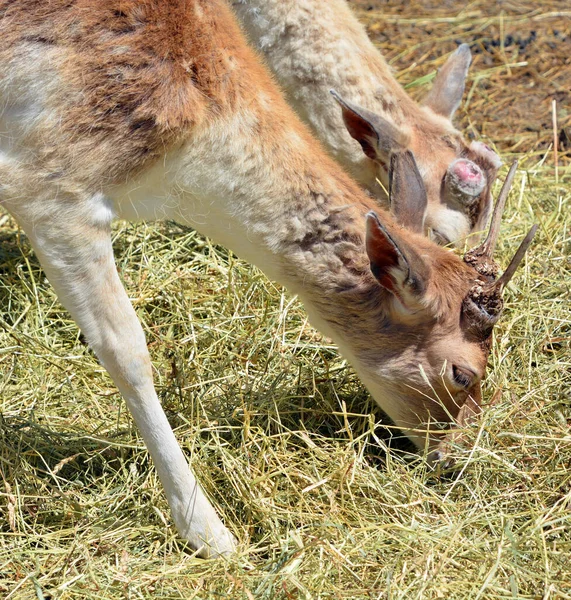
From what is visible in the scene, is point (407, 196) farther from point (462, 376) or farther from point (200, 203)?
point (200, 203)

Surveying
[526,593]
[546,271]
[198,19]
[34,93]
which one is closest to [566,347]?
[546,271]

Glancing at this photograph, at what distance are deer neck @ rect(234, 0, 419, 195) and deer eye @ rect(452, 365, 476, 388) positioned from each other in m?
1.95

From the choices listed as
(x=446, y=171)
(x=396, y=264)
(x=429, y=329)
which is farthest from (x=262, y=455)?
(x=446, y=171)

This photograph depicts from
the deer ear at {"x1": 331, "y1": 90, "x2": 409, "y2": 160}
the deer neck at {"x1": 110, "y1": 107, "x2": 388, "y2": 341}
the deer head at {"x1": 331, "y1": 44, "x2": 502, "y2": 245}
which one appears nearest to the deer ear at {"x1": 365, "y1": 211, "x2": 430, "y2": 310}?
the deer neck at {"x1": 110, "y1": 107, "x2": 388, "y2": 341}

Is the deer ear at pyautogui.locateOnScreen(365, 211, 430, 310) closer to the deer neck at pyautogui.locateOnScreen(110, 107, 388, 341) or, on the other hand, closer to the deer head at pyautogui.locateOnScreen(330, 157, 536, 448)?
the deer head at pyautogui.locateOnScreen(330, 157, 536, 448)

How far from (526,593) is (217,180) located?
2224mm

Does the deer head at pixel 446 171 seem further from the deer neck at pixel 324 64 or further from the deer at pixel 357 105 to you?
the deer neck at pixel 324 64

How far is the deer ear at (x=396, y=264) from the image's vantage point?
12.6 feet

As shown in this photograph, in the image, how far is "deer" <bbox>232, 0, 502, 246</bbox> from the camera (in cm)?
583

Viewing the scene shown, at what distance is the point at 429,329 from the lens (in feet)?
14.2

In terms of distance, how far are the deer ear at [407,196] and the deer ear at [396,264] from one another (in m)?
0.38

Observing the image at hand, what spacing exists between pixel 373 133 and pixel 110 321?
2379mm

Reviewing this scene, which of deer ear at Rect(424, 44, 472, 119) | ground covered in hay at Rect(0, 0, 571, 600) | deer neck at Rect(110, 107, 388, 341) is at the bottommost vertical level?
ground covered in hay at Rect(0, 0, 571, 600)

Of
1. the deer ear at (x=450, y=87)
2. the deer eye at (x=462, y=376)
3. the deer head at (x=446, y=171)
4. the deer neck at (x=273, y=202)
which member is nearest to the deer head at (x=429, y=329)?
the deer eye at (x=462, y=376)
